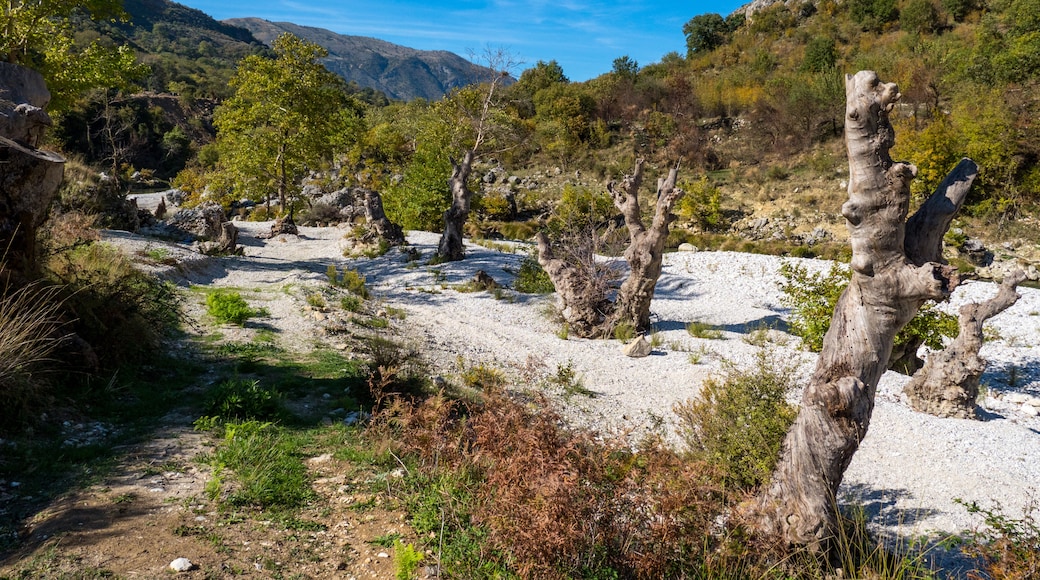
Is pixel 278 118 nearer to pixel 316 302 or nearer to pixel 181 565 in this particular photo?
pixel 316 302

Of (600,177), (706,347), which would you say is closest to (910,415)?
(706,347)

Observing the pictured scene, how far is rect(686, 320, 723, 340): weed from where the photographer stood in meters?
10.3

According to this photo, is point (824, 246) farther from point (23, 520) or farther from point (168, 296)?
point (23, 520)

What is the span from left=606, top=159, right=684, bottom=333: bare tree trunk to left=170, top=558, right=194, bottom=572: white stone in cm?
841

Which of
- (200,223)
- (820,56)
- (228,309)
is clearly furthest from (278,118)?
(820,56)

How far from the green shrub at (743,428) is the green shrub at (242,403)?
3.66m

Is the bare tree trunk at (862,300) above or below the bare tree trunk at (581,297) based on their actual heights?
above

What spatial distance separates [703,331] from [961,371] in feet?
13.3

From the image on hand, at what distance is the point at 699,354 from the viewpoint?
9.24 meters

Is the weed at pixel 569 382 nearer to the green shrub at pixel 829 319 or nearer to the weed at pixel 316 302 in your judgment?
the green shrub at pixel 829 319

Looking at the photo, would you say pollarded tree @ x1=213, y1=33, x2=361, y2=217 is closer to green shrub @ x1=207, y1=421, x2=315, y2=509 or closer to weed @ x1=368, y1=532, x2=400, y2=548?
green shrub @ x1=207, y1=421, x2=315, y2=509

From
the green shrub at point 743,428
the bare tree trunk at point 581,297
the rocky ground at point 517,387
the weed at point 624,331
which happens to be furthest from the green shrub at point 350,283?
the green shrub at point 743,428

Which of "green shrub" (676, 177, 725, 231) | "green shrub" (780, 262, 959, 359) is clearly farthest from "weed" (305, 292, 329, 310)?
"green shrub" (676, 177, 725, 231)

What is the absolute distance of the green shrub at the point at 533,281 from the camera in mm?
13312
